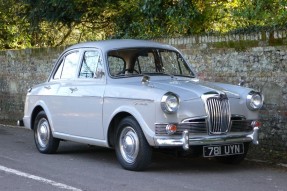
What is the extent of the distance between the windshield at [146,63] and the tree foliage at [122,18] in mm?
2101

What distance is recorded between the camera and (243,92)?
856cm

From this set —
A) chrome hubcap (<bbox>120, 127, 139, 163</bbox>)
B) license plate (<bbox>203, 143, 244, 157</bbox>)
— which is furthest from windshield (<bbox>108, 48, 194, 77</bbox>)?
license plate (<bbox>203, 143, 244, 157</bbox>)

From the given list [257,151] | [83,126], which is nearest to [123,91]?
[83,126]

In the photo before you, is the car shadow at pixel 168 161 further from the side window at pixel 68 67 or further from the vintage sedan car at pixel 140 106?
the side window at pixel 68 67

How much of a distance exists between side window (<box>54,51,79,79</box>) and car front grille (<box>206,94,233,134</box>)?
281 centimetres

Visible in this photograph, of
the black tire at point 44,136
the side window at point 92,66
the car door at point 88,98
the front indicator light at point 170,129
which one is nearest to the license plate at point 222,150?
the front indicator light at point 170,129

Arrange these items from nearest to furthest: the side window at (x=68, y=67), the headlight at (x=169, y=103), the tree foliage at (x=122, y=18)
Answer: the headlight at (x=169, y=103) < the side window at (x=68, y=67) < the tree foliage at (x=122, y=18)

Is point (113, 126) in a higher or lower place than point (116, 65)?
lower

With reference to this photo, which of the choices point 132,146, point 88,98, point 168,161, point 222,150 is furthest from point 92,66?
point 222,150

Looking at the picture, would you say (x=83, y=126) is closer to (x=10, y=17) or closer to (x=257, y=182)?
(x=257, y=182)

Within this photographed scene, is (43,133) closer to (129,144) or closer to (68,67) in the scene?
(68,67)

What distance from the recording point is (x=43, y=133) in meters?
10.5

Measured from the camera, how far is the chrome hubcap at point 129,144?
27.2 feet

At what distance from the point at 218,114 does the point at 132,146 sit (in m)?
1.29
